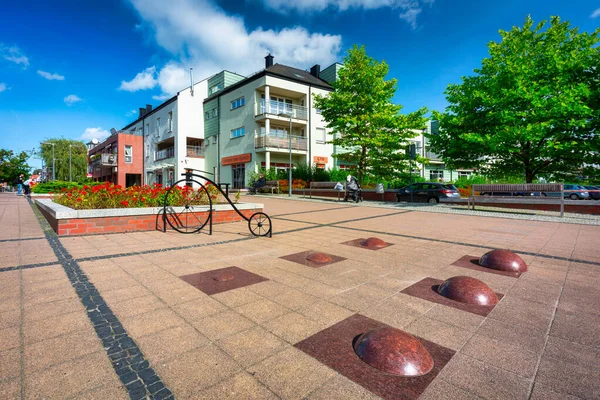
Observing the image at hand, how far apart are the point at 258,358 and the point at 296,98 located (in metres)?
32.7

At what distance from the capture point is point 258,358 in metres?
2.27

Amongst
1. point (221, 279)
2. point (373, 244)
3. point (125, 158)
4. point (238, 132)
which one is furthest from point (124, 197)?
point (125, 158)

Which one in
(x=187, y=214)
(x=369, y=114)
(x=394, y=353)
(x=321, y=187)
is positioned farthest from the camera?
(x=321, y=187)

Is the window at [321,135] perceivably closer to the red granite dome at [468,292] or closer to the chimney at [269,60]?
the chimney at [269,60]

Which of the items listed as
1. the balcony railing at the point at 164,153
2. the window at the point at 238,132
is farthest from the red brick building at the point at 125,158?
the window at the point at 238,132

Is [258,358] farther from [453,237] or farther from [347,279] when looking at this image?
[453,237]

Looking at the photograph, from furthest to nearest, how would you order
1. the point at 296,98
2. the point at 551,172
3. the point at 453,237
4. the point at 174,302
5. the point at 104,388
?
1. the point at 296,98
2. the point at 551,172
3. the point at 453,237
4. the point at 174,302
5. the point at 104,388

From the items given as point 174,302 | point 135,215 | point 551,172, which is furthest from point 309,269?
point 551,172

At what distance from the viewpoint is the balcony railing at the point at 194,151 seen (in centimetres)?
3778

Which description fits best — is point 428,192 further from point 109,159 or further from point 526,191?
point 109,159

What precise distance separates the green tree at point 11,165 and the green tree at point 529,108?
56115 millimetres

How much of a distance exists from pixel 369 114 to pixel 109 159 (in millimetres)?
39902

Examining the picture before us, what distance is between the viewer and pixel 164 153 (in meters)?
40.6

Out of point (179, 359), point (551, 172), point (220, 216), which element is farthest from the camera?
point (551, 172)
